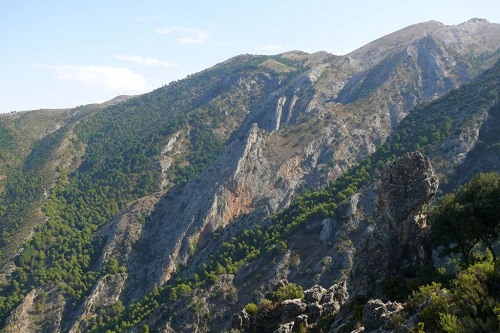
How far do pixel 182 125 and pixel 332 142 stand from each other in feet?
260

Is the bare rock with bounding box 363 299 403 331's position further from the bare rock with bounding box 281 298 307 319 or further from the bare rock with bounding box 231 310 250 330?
the bare rock with bounding box 231 310 250 330

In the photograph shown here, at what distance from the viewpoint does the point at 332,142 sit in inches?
5753

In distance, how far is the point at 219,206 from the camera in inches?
4921

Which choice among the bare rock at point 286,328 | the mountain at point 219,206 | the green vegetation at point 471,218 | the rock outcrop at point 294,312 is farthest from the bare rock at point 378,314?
the green vegetation at point 471,218

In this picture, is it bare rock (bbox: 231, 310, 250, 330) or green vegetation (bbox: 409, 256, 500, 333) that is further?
bare rock (bbox: 231, 310, 250, 330)

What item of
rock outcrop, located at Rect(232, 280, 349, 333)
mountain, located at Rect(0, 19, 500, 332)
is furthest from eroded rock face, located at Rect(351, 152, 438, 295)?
rock outcrop, located at Rect(232, 280, 349, 333)

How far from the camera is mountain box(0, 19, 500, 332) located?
79250 millimetres

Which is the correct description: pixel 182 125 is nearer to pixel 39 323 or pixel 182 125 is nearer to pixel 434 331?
pixel 39 323

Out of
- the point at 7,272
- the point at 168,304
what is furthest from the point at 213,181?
the point at 7,272

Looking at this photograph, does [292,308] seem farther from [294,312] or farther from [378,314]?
[378,314]

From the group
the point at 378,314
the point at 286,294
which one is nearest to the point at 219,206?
the point at 286,294

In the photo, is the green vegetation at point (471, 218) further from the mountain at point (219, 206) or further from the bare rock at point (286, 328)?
the bare rock at point (286, 328)

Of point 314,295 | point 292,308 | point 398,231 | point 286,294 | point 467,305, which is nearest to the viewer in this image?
point 467,305

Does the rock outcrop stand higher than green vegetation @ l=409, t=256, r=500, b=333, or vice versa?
green vegetation @ l=409, t=256, r=500, b=333
